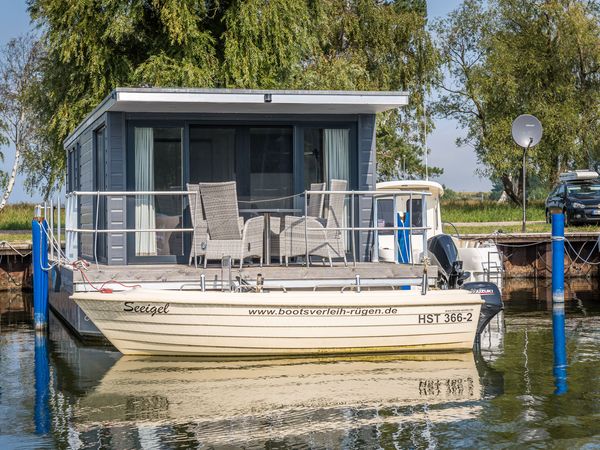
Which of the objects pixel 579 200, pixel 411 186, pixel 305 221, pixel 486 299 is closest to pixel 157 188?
pixel 305 221

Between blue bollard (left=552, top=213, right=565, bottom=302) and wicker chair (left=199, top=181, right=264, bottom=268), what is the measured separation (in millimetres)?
5568

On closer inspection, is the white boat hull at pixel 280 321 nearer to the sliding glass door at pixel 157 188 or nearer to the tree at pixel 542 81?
the sliding glass door at pixel 157 188

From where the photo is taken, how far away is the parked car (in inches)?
1168

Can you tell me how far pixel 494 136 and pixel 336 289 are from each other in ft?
89.0

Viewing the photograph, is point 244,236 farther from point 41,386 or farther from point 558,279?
point 558,279

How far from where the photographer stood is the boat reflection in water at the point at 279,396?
372 inches

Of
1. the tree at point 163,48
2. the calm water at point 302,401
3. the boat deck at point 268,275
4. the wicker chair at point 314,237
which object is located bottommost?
the calm water at point 302,401

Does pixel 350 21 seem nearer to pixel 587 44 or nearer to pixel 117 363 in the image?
pixel 587 44

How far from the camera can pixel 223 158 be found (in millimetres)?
14992

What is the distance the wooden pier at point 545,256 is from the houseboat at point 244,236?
41.7ft

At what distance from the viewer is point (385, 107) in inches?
585

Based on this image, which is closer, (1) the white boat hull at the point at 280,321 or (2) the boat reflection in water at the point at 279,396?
(2) the boat reflection in water at the point at 279,396

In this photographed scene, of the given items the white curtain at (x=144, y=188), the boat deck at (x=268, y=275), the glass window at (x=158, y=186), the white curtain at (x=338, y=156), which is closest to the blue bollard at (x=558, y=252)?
the white curtain at (x=338, y=156)

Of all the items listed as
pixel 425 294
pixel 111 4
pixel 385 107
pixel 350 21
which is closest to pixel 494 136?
pixel 350 21
